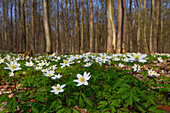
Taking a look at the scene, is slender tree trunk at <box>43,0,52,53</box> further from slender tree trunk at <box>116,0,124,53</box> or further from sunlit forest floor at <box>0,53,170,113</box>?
slender tree trunk at <box>116,0,124,53</box>

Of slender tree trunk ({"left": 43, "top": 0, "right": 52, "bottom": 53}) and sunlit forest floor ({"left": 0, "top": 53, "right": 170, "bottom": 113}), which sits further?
slender tree trunk ({"left": 43, "top": 0, "right": 52, "bottom": 53})

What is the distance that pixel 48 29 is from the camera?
7176mm

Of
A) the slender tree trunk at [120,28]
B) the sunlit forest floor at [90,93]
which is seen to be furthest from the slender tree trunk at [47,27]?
the slender tree trunk at [120,28]

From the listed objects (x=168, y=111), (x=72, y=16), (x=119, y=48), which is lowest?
(x=168, y=111)

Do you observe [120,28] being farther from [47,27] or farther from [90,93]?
[90,93]

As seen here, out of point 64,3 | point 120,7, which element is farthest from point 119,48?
point 64,3

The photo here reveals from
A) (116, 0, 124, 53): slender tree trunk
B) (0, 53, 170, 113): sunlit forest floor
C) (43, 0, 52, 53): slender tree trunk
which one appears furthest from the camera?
(116, 0, 124, 53): slender tree trunk

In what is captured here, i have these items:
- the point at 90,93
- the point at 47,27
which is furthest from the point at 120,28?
the point at 90,93

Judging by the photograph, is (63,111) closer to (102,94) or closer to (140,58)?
(102,94)

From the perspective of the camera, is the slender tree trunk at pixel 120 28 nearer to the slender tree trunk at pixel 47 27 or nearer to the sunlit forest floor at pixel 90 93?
the slender tree trunk at pixel 47 27

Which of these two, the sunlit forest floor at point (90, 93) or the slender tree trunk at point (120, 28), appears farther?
the slender tree trunk at point (120, 28)

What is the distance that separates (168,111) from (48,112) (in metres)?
1.77

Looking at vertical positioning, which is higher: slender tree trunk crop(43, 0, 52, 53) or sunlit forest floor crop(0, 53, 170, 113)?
slender tree trunk crop(43, 0, 52, 53)

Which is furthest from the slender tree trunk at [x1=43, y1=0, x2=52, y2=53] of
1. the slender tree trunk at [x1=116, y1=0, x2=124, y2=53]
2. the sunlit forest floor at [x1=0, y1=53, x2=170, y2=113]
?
the slender tree trunk at [x1=116, y1=0, x2=124, y2=53]
